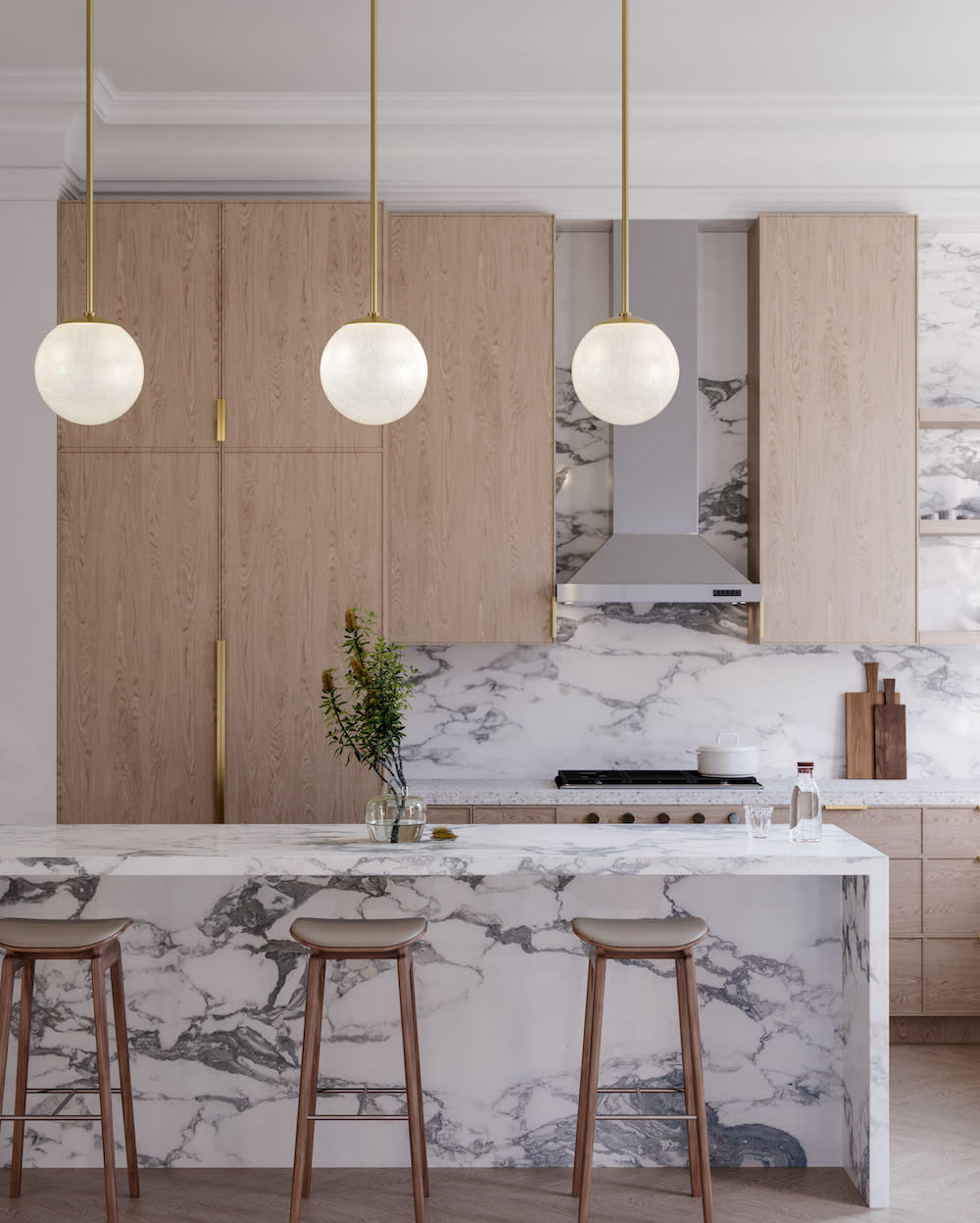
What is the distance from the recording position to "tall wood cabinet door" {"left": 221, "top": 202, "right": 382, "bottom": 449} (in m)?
4.02

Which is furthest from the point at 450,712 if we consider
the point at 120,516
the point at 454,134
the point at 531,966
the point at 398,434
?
the point at 454,134

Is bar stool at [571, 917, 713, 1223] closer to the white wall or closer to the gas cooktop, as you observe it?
the gas cooktop

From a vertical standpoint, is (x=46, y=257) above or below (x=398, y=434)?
above

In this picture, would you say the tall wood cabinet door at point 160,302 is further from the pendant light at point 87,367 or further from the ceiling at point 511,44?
the pendant light at point 87,367

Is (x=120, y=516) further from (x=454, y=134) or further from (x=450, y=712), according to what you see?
(x=454, y=134)

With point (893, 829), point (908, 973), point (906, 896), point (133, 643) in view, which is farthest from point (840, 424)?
point (133, 643)

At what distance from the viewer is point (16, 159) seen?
4.01 m

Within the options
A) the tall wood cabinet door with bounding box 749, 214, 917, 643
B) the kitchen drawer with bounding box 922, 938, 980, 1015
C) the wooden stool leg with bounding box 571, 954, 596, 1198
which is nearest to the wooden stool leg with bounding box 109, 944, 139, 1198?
the wooden stool leg with bounding box 571, 954, 596, 1198

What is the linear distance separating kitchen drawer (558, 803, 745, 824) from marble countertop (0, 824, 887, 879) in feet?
3.84

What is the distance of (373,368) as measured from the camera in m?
2.33

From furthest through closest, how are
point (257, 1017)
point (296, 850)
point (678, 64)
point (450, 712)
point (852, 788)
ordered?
point (450, 712)
point (852, 788)
point (678, 64)
point (257, 1017)
point (296, 850)

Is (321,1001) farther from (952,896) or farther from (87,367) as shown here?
(952,896)

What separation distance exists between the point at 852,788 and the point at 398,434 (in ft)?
6.99

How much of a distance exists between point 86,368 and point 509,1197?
2193mm
